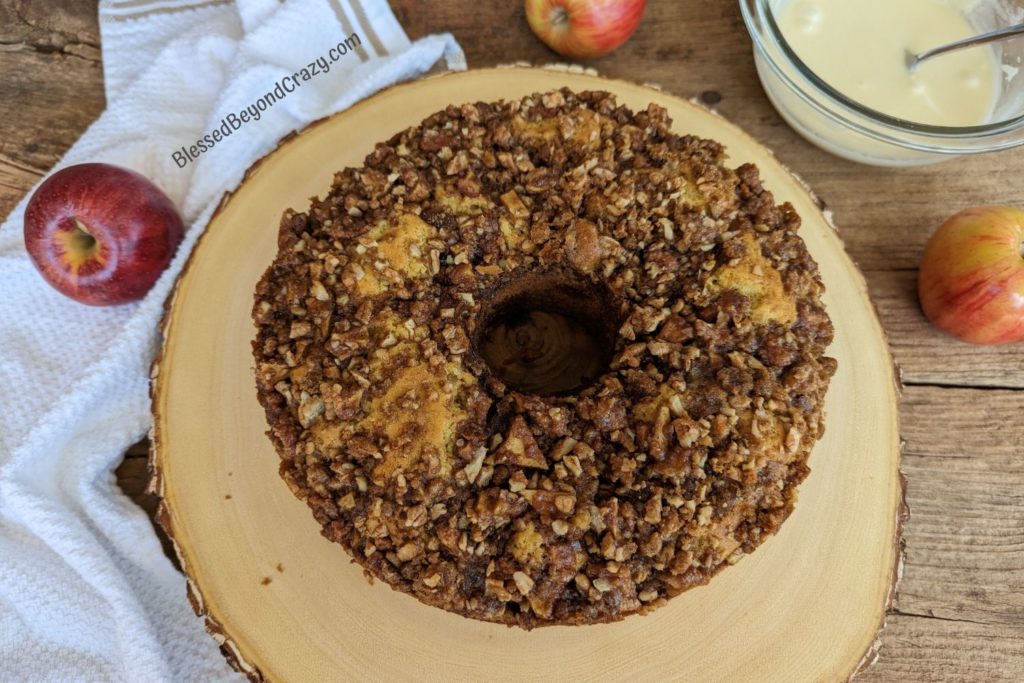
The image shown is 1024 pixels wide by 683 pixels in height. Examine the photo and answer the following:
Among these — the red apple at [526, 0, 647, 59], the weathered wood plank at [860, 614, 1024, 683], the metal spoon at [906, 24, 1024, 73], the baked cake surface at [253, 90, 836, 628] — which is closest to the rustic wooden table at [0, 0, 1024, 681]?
the weathered wood plank at [860, 614, 1024, 683]

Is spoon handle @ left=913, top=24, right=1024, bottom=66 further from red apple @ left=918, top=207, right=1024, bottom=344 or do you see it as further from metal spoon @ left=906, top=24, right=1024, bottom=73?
red apple @ left=918, top=207, right=1024, bottom=344

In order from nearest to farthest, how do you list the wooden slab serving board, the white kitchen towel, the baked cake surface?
the baked cake surface < the wooden slab serving board < the white kitchen towel

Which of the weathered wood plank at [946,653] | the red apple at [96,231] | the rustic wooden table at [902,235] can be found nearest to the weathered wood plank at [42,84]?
the rustic wooden table at [902,235]

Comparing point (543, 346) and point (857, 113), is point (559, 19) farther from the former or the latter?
point (543, 346)

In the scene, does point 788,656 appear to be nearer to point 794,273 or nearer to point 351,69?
point 794,273

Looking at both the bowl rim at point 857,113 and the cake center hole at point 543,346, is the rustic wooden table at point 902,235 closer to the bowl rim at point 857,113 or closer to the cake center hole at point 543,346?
the bowl rim at point 857,113
